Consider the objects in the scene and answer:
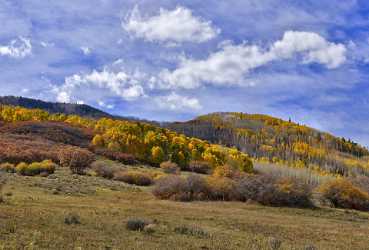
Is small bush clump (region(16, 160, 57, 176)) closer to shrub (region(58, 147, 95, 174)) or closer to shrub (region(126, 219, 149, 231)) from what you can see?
shrub (region(58, 147, 95, 174))

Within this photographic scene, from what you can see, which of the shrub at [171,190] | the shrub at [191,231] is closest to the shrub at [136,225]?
the shrub at [191,231]

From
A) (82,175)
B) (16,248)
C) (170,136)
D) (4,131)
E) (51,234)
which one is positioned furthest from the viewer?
(170,136)

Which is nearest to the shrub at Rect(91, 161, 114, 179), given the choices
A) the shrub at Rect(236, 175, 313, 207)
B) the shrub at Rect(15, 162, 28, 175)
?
the shrub at Rect(15, 162, 28, 175)

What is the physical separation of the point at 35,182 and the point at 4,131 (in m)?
53.7

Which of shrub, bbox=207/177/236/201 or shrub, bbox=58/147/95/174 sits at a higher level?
shrub, bbox=58/147/95/174

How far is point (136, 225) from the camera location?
72.8ft

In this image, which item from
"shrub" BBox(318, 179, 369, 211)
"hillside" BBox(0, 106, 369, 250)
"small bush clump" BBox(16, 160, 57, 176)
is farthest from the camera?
"shrub" BBox(318, 179, 369, 211)

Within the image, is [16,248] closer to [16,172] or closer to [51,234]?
[51,234]

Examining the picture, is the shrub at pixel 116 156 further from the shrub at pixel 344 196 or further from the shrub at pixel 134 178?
the shrub at pixel 344 196

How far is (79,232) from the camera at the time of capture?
19.0m

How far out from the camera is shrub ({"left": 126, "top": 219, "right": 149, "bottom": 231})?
71.9ft

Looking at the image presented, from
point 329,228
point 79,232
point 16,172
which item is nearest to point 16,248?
point 79,232

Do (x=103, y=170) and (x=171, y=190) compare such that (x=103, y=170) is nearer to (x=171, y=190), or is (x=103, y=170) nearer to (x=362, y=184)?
(x=171, y=190)

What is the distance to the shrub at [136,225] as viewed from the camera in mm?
21922
